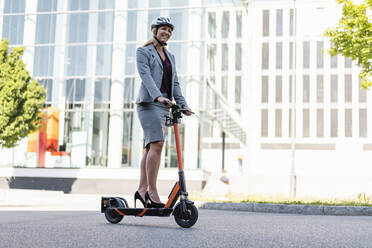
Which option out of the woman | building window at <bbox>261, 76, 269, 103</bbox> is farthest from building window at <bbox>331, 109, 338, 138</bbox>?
the woman

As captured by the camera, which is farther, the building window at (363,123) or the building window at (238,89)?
the building window at (363,123)

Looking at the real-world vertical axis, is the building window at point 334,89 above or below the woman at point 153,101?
above

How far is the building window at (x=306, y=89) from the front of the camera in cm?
5297

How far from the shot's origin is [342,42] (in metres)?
14.1

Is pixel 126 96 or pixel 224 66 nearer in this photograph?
pixel 126 96

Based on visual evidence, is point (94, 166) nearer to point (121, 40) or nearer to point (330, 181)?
point (121, 40)

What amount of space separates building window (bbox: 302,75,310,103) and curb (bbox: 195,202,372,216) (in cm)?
4466

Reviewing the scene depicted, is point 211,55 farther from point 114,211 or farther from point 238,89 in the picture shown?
point 114,211

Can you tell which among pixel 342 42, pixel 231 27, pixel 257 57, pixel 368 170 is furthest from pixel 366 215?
pixel 257 57

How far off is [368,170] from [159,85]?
4771 cm

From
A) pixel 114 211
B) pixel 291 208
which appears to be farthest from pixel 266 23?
pixel 114 211

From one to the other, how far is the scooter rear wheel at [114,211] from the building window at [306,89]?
49.9 meters

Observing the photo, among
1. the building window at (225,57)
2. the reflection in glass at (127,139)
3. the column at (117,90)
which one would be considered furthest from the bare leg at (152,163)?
the building window at (225,57)

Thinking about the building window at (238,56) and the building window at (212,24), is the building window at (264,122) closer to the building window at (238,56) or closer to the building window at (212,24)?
the building window at (238,56)
